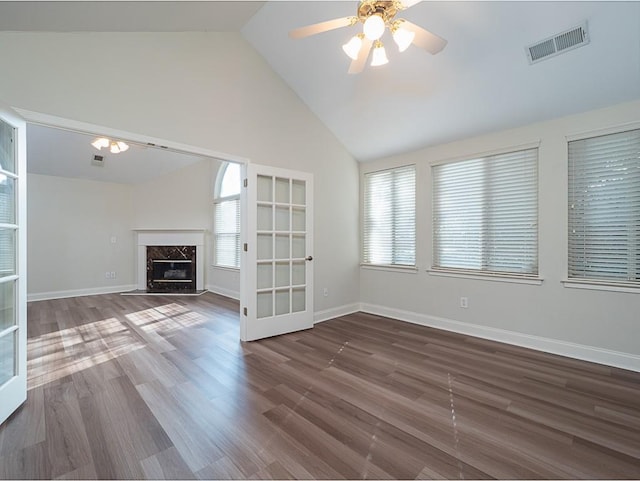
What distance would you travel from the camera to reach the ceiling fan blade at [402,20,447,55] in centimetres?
191

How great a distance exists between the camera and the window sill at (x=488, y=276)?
3152 mm

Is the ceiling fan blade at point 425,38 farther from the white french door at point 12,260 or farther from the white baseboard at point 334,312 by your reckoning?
the white baseboard at point 334,312

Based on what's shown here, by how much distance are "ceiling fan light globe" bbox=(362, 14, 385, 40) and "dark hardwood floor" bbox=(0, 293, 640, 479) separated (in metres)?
2.50

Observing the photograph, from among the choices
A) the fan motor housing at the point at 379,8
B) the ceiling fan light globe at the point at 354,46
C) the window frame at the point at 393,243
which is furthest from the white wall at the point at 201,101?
the fan motor housing at the point at 379,8

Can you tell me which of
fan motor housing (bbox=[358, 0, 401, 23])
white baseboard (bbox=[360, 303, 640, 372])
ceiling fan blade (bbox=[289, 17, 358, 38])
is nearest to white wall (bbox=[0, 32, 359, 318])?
white baseboard (bbox=[360, 303, 640, 372])

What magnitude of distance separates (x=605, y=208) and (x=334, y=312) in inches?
129

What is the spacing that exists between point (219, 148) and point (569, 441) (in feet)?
12.0

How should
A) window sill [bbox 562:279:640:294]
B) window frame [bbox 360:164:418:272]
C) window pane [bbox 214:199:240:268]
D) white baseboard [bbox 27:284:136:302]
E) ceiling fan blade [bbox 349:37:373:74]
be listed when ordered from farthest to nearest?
window pane [bbox 214:199:240:268]
white baseboard [bbox 27:284:136:302]
window frame [bbox 360:164:418:272]
window sill [bbox 562:279:640:294]
ceiling fan blade [bbox 349:37:373:74]

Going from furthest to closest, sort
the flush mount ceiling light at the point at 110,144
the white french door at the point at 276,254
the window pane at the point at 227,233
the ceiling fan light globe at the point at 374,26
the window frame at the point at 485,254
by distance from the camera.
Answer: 1. the window pane at the point at 227,233
2. the flush mount ceiling light at the point at 110,144
3. the white french door at the point at 276,254
4. the window frame at the point at 485,254
5. the ceiling fan light globe at the point at 374,26

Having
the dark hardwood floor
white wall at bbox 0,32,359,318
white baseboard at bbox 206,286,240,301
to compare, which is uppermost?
white wall at bbox 0,32,359,318

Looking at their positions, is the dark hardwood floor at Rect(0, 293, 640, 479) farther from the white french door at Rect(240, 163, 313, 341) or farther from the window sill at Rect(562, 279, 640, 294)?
the window sill at Rect(562, 279, 640, 294)

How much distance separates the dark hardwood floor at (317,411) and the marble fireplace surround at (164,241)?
11.1 ft

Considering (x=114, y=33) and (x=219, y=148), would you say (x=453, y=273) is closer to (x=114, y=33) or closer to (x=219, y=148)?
(x=219, y=148)

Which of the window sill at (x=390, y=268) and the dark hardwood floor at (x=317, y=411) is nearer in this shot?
the dark hardwood floor at (x=317, y=411)
